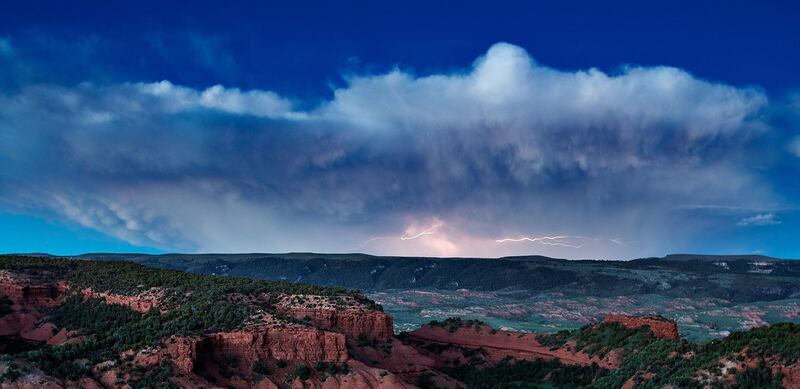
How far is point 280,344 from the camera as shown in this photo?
4259 centimetres

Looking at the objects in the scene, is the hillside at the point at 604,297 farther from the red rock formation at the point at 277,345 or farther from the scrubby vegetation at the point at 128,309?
the red rock formation at the point at 277,345

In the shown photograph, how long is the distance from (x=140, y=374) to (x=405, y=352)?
2120 cm

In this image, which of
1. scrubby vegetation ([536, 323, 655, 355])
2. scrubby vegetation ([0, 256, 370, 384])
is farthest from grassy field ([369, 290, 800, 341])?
scrubby vegetation ([0, 256, 370, 384])

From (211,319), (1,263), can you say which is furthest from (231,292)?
(1,263)

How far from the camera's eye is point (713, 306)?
5507 inches

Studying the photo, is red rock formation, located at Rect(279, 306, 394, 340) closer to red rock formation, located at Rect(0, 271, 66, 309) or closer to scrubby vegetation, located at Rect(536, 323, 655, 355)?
scrubby vegetation, located at Rect(536, 323, 655, 355)

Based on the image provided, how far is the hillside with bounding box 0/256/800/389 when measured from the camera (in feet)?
125

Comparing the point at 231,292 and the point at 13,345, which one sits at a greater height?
the point at 231,292

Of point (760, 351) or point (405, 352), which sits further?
point (405, 352)

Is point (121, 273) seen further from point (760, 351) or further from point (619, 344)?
point (760, 351)

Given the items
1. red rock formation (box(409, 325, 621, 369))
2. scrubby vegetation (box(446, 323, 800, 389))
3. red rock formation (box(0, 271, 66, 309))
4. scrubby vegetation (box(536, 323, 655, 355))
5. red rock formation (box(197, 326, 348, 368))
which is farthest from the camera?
red rock formation (box(409, 325, 621, 369))

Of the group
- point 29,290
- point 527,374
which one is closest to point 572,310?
point 527,374

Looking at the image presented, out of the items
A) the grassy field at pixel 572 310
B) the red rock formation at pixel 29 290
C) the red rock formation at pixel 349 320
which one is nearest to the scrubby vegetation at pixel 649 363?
the red rock formation at pixel 349 320

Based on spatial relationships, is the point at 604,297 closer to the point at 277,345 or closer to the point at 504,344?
the point at 504,344
